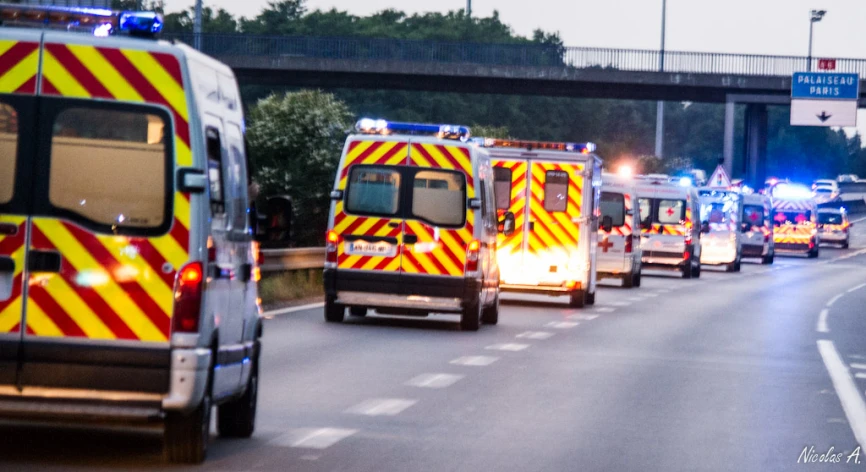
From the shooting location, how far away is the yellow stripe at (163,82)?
8.22m

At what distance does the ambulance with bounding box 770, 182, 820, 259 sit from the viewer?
67562 millimetres

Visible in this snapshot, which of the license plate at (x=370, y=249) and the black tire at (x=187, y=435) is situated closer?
the black tire at (x=187, y=435)

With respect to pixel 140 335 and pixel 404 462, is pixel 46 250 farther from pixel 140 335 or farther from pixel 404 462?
pixel 404 462

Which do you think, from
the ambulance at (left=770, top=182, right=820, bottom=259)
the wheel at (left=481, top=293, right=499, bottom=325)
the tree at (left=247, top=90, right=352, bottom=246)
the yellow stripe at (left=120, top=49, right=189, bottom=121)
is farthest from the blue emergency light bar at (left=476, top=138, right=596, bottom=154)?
the ambulance at (left=770, top=182, right=820, bottom=259)

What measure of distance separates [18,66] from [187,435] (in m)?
1.88

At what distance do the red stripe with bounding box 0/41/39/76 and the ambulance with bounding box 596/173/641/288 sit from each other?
2562cm

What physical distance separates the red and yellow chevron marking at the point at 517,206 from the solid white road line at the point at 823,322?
4.24m

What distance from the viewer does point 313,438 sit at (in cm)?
997

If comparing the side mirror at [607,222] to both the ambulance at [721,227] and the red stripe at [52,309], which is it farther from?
the red stripe at [52,309]

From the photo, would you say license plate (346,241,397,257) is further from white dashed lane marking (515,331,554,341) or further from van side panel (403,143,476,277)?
white dashed lane marking (515,331,554,341)

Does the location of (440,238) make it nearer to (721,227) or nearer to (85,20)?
(85,20)

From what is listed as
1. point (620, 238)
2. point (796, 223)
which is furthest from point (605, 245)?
point (796, 223)

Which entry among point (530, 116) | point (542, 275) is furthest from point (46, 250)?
point (530, 116)

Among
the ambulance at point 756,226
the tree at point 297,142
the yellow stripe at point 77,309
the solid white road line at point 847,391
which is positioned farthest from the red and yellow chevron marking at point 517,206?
the tree at point 297,142
